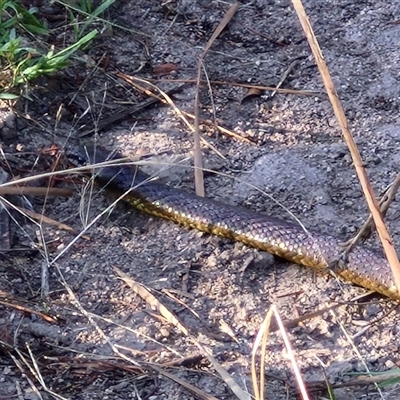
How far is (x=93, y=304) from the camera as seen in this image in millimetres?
2834

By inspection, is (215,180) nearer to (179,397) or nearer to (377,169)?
(377,169)

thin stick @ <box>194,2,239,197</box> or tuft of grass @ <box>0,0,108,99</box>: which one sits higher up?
tuft of grass @ <box>0,0,108,99</box>

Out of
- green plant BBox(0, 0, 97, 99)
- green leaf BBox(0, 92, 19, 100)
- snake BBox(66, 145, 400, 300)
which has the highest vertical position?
green plant BBox(0, 0, 97, 99)

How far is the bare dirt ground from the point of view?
2.57 metres

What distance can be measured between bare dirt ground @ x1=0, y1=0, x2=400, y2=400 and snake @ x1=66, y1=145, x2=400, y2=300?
48mm

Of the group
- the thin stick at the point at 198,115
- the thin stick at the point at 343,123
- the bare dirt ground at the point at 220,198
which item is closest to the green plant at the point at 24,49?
the bare dirt ground at the point at 220,198

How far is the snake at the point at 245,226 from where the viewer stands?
3.00 metres

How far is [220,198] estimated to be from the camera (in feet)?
11.2

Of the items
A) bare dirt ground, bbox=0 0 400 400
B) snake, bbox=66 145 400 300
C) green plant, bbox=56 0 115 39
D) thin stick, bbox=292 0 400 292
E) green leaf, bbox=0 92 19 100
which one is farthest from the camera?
green plant, bbox=56 0 115 39

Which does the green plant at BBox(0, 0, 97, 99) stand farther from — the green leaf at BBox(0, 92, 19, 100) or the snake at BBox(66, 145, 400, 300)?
the snake at BBox(66, 145, 400, 300)

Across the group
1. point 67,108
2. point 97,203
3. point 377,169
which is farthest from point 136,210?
point 377,169

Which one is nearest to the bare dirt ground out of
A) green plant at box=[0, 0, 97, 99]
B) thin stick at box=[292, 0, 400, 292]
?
green plant at box=[0, 0, 97, 99]

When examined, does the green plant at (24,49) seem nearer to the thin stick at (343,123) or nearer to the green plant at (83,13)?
the green plant at (83,13)

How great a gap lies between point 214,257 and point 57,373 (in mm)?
820
